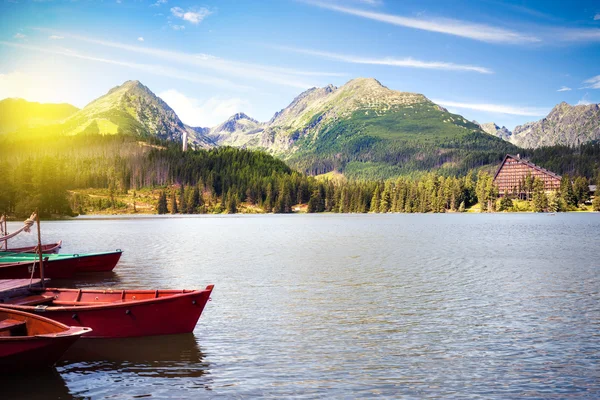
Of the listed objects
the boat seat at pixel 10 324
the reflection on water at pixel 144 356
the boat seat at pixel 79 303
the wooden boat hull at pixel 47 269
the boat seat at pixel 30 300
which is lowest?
the reflection on water at pixel 144 356

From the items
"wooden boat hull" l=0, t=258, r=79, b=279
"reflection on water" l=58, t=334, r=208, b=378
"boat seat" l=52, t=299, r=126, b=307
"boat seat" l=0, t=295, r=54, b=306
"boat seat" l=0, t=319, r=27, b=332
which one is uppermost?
"boat seat" l=0, t=319, r=27, b=332

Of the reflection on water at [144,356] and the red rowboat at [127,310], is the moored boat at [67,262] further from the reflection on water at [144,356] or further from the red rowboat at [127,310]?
the reflection on water at [144,356]

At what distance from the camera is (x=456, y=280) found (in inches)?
1933

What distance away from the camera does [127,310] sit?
27.8m

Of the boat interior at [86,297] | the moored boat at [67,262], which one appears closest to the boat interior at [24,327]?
the boat interior at [86,297]

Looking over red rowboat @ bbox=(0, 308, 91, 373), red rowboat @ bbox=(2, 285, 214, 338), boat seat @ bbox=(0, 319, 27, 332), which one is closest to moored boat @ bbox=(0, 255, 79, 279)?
red rowboat @ bbox=(2, 285, 214, 338)

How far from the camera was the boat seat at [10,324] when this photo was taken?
2212 centimetres

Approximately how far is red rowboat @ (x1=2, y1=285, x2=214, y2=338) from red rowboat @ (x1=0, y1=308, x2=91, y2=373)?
2.95 meters

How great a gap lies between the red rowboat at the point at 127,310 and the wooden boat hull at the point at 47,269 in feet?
71.6

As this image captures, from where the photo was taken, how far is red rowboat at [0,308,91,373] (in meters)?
21.4

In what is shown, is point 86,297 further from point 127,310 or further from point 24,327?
point 24,327

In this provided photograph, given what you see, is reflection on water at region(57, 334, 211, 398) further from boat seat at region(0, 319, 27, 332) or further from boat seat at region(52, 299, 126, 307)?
boat seat at region(0, 319, 27, 332)

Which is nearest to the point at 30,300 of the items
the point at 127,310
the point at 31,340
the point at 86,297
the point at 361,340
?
the point at 86,297

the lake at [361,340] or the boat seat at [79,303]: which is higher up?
the boat seat at [79,303]
